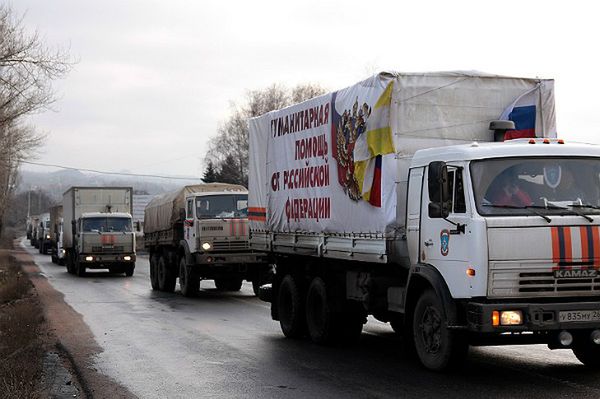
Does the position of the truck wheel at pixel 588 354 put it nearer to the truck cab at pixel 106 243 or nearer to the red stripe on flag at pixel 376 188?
the red stripe on flag at pixel 376 188

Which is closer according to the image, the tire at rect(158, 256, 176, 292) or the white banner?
the white banner

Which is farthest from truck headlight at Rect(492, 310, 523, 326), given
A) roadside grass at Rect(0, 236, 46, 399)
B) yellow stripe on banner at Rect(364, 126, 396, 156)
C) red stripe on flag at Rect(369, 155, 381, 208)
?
roadside grass at Rect(0, 236, 46, 399)

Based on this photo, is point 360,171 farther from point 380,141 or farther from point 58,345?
point 58,345

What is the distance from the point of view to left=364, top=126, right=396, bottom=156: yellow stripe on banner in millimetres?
10688

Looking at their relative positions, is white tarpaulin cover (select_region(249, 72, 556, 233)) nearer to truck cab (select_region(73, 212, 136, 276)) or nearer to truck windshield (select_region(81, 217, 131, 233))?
truck cab (select_region(73, 212, 136, 276))

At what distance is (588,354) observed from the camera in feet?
33.6

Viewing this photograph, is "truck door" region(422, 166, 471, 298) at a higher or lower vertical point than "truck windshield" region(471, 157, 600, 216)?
lower

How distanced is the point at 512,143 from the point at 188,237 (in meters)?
14.8

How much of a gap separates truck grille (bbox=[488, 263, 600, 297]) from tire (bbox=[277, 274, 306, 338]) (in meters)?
5.29

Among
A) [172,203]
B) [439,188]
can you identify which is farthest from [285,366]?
[172,203]

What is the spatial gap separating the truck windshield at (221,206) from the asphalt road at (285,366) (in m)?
5.75

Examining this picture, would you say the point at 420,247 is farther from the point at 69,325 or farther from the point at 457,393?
the point at 69,325

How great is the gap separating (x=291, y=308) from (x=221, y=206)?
31.2 ft

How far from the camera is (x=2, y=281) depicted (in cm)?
2877
